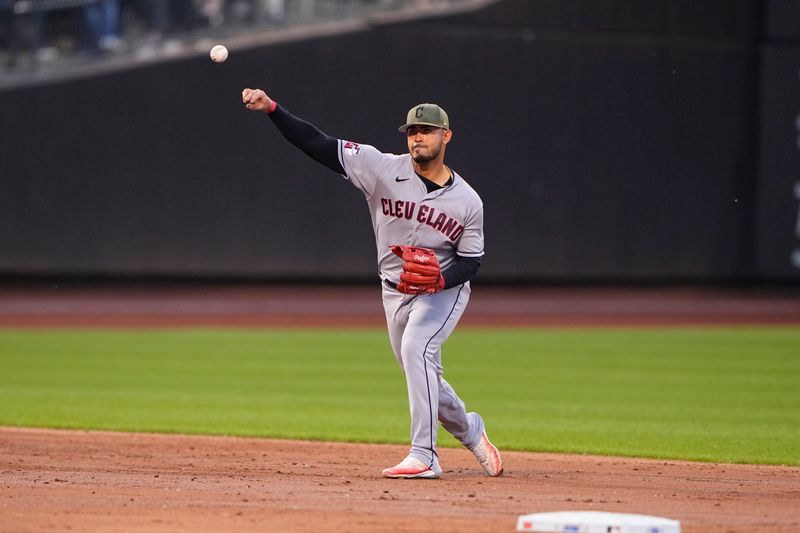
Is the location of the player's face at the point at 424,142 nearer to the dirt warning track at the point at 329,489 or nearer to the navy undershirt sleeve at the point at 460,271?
the navy undershirt sleeve at the point at 460,271

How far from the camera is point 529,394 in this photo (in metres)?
11.9

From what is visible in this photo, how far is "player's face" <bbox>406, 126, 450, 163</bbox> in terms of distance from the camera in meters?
6.54

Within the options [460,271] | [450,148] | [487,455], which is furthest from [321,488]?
[450,148]

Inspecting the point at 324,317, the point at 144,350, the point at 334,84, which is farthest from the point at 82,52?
the point at 144,350

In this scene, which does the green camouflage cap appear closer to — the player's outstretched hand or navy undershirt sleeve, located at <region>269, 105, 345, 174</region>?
navy undershirt sleeve, located at <region>269, 105, 345, 174</region>

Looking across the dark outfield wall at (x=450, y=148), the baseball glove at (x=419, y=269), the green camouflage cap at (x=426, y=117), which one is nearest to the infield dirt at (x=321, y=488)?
the baseball glove at (x=419, y=269)

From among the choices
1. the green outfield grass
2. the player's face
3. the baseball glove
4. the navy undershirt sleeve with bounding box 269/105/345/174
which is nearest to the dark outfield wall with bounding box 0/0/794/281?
the green outfield grass

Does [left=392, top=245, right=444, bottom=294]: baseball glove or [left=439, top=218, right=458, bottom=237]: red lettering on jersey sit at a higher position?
[left=439, top=218, right=458, bottom=237]: red lettering on jersey

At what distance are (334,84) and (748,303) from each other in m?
9.18

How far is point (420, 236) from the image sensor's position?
6637mm

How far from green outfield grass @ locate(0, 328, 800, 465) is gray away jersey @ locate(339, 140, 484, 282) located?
2.27 metres

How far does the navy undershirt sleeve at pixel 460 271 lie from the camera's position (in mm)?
6566

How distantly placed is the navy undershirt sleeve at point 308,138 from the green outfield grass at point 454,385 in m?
2.85

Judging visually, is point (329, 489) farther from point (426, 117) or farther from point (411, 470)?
point (426, 117)
